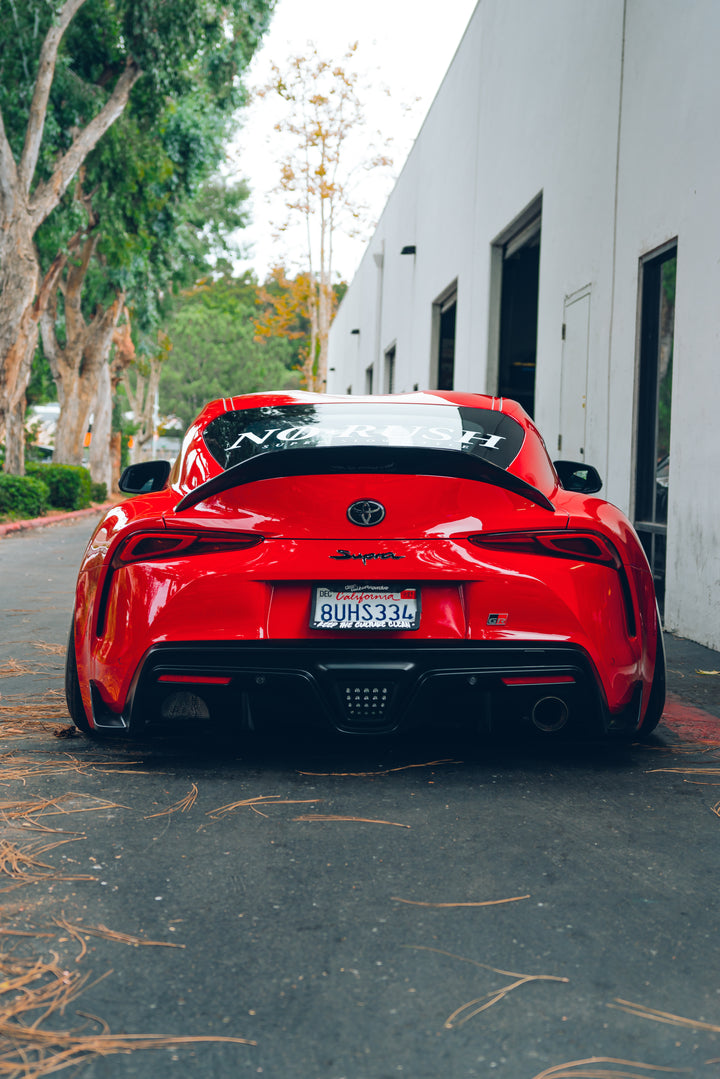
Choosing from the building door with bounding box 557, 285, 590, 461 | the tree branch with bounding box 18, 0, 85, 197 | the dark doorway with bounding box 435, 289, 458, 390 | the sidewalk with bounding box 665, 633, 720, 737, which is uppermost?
the tree branch with bounding box 18, 0, 85, 197

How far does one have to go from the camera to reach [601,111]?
9.58 meters

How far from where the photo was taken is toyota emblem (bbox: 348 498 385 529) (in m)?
3.82

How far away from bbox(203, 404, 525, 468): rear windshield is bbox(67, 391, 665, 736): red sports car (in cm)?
22

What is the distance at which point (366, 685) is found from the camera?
3771 millimetres

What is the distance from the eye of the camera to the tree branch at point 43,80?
16.8 m

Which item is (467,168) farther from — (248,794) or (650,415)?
(248,794)

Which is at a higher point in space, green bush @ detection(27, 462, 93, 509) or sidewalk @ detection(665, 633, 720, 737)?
green bush @ detection(27, 462, 93, 509)

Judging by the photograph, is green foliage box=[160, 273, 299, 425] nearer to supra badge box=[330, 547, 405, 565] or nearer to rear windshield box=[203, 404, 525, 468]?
rear windshield box=[203, 404, 525, 468]

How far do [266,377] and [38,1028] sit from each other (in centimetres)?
6029

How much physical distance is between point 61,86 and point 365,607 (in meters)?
17.5

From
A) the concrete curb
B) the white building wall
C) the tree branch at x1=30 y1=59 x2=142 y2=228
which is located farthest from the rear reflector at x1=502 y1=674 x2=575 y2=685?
the tree branch at x1=30 y1=59 x2=142 y2=228

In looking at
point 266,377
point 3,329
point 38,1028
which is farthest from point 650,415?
point 266,377

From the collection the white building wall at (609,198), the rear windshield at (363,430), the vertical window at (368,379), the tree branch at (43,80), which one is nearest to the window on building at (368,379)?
the vertical window at (368,379)

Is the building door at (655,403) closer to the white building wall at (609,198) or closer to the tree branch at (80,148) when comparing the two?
the white building wall at (609,198)
